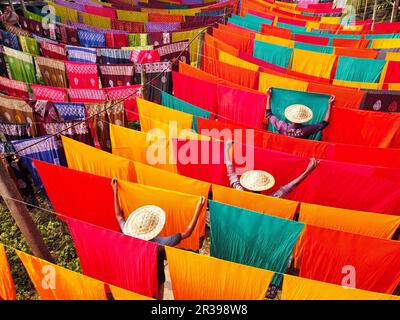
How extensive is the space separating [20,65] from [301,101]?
7.38 meters

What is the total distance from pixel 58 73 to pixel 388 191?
25.1ft

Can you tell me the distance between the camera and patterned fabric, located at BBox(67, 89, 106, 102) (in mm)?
5965

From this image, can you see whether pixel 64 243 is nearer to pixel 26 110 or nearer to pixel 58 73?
pixel 26 110

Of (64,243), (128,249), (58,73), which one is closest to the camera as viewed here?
(128,249)

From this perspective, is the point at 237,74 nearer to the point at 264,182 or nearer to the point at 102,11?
the point at 264,182

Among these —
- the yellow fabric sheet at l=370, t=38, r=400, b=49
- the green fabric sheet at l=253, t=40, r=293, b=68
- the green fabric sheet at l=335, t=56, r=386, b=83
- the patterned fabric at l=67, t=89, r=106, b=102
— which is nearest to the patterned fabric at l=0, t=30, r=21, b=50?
the patterned fabric at l=67, t=89, r=106, b=102

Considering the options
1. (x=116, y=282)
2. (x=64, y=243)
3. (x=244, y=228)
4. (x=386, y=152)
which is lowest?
(x=64, y=243)

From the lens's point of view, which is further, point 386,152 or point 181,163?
point 181,163

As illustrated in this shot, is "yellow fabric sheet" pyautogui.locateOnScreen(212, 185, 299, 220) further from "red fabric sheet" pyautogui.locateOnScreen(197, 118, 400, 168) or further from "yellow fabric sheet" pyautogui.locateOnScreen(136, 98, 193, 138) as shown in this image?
"yellow fabric sheet" pyautogui.locateOnScreen(136, 98, 193, 138)

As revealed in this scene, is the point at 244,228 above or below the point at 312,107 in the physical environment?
below

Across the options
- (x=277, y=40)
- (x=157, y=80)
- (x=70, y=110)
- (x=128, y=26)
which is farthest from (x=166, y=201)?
(x=128, y=26)
